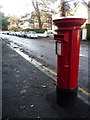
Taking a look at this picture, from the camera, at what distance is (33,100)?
3203 mm

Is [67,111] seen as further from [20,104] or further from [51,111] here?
[20,104]

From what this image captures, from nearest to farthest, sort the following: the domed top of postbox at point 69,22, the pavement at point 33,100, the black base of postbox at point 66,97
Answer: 1. the domed top of postbox at point 69,22
2. the pavement at point 33,100
3. the black base of postbox at point 66,97

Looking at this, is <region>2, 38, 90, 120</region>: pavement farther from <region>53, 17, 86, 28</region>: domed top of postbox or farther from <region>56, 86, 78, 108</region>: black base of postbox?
<region>53, 17, 86, 28</region>: domed top of postbox

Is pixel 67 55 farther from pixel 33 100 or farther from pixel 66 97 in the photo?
pixel 33 100

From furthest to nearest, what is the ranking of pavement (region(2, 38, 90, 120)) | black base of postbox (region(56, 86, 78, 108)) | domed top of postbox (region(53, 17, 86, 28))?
black base of postbox (region(56, 86, 78, 108)) < pavement (region(2, 38, 90, 120)) < domed top of postbox (region(53, 17, 86, 28))

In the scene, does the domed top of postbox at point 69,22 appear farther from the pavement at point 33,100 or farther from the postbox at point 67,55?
the pavement at point 33,100

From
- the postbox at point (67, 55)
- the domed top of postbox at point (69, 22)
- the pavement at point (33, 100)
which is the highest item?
the domed top of postbox at point (69, 22)

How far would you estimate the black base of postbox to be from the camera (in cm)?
279

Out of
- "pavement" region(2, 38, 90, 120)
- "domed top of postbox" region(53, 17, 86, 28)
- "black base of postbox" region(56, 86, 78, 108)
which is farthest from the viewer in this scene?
"black base of postbox" region(56, 86, 78, 108)

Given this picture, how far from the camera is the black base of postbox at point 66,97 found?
2.79m

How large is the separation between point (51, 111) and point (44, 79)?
172 cm

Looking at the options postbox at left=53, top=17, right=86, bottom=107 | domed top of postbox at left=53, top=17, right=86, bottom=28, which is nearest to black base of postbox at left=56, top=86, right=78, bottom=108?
postbox at left=53, top=17, right=86, bottom=107

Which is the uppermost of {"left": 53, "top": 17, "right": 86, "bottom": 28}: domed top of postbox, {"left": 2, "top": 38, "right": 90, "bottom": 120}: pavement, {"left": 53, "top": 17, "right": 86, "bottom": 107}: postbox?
{"left": 53, "top": 17, "right": 86, "bottom": 28}: domed top of postbox

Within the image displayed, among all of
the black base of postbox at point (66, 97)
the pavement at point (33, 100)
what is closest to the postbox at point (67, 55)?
the black base of postbox at point (66, 97)
